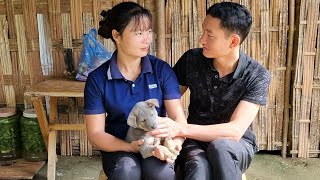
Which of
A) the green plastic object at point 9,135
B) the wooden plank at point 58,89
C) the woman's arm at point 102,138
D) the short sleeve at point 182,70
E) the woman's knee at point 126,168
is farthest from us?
the green plastic object at point 9,135

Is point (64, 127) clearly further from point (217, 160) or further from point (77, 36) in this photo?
point (217, 160)

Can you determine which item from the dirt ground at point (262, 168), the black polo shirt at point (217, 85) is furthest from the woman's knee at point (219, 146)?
the dirt ground at point (262, 168)

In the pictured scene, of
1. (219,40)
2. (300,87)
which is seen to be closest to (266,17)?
(300,87)

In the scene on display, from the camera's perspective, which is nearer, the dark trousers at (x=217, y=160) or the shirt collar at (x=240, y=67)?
the dark trousers at (x=217, y=160)

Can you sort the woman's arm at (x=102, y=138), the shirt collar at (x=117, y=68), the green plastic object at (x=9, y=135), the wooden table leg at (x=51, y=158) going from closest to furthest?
the woman's arm at (x=102, y=138), the shirt collar at (x=117, y=68), the wooden table leg at (x=51, y=158), the green plastic object at (x=9, y=135)

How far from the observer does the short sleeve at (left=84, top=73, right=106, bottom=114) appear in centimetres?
194

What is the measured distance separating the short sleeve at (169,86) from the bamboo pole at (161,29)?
4.19ft

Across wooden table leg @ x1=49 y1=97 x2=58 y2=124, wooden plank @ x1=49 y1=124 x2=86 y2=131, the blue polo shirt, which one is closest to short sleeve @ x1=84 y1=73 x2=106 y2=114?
the blue polo shirt

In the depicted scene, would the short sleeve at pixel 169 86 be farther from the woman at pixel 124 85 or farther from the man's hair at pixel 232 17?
the man's hair at pixel 232 17

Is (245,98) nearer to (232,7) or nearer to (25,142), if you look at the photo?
(232,7)

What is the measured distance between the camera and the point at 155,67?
204 centimetres

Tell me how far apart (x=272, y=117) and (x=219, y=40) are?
178 cm

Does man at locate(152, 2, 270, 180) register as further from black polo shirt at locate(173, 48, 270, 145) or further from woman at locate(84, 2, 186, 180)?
woman at locate(84, 2, 186, 180)

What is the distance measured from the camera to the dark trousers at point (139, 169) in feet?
5.65
